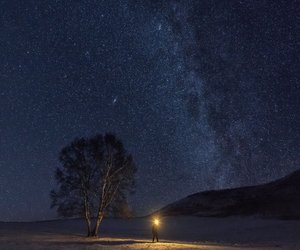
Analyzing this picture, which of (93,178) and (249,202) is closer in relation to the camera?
(93,178)

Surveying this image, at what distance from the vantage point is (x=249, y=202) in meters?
91.7

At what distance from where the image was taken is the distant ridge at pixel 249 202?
81000 mm

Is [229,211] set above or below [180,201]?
below

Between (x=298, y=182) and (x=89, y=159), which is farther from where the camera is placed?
(x=298, y=182)

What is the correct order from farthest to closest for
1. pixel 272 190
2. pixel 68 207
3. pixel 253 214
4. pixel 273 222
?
1. pixel 272 190
2. pixel 253 214
3. pixel 273 222
4. pixel 68 207

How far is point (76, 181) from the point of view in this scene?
1766 inches

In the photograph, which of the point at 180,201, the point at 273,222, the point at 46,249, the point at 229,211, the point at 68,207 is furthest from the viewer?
the point at 180,201

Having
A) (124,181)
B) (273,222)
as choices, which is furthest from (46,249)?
(273,222)

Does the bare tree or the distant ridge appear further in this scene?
the distant ridge

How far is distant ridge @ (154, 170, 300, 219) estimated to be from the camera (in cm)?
8100

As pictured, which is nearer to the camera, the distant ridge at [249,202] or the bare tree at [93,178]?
the bare tree at [93,178]

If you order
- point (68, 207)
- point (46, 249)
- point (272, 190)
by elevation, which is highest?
point (272, 190)

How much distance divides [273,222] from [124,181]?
33.4 m

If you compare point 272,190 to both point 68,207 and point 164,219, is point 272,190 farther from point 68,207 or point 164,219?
point 68,207
